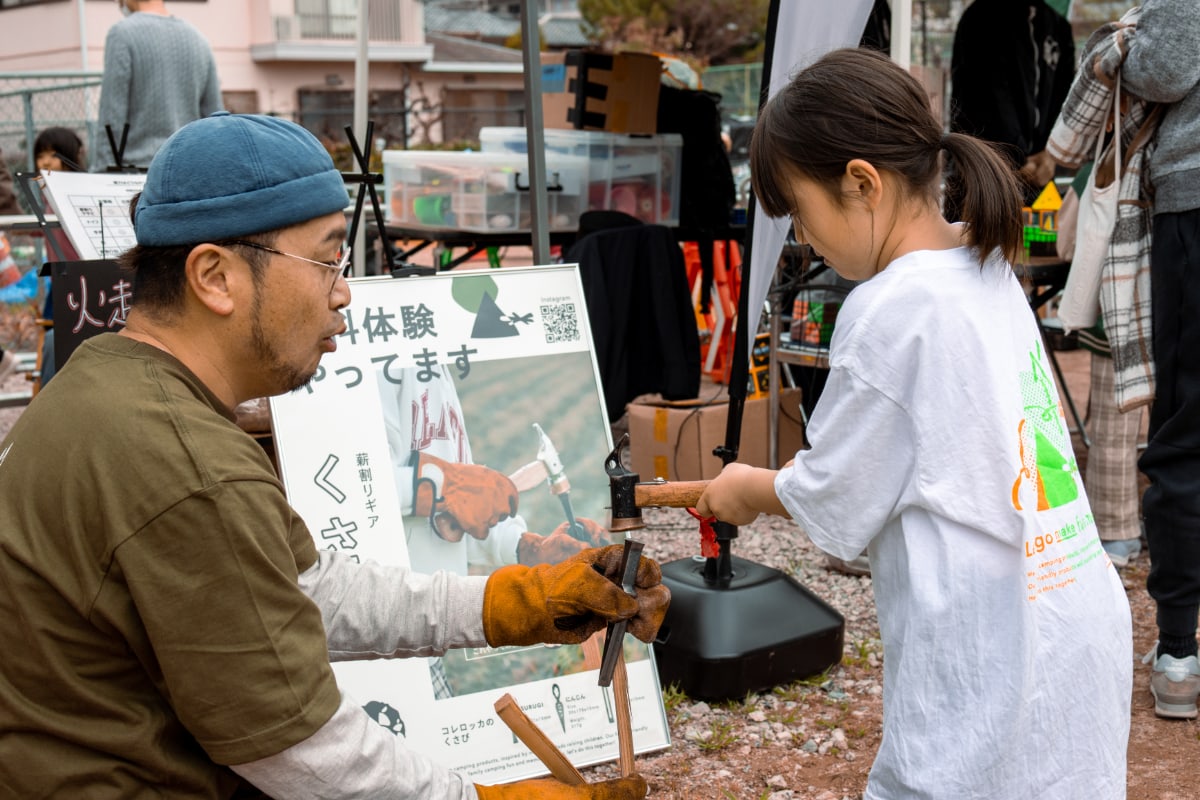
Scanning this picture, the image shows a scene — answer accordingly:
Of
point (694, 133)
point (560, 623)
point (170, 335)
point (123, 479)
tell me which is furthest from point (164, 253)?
point (694, 133)

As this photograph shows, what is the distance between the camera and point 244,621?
1.37 metres

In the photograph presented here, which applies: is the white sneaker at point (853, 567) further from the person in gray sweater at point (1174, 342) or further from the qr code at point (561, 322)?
the qr code at point (561, 322)

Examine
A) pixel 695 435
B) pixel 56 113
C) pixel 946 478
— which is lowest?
pixel 695 435

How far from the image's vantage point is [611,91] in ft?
19.1

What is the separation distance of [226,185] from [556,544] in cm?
160

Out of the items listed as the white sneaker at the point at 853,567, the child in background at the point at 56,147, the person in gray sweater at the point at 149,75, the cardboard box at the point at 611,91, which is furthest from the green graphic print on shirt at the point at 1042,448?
the child in background at the point at 56,147

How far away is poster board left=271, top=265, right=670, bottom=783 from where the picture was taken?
272 centimetres

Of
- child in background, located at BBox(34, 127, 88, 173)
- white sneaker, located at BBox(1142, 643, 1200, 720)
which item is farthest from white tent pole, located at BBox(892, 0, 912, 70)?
child in background, located at BBox(34, 127, 88, 173)

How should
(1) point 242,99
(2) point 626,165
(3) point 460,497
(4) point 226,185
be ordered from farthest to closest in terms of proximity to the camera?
(1) point 242,99 → (2) point 626,165 → (3) point 460,497 → (4) point 226,185

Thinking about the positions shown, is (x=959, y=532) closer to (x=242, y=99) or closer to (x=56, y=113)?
(x=56, y=113)

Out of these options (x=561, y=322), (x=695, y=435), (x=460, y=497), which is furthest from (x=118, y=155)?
(x=695, y=435)

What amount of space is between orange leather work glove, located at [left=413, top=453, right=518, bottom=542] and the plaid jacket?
172cm

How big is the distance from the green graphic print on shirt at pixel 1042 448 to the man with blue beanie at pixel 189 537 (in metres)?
0.78

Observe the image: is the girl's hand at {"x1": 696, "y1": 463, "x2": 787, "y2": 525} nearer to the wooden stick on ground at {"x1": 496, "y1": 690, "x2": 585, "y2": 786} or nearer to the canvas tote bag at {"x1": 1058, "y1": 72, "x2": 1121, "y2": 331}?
the wooden stick on ground at {"x1": 496, "y1": 690, "x2": 585, "y2": 786}
